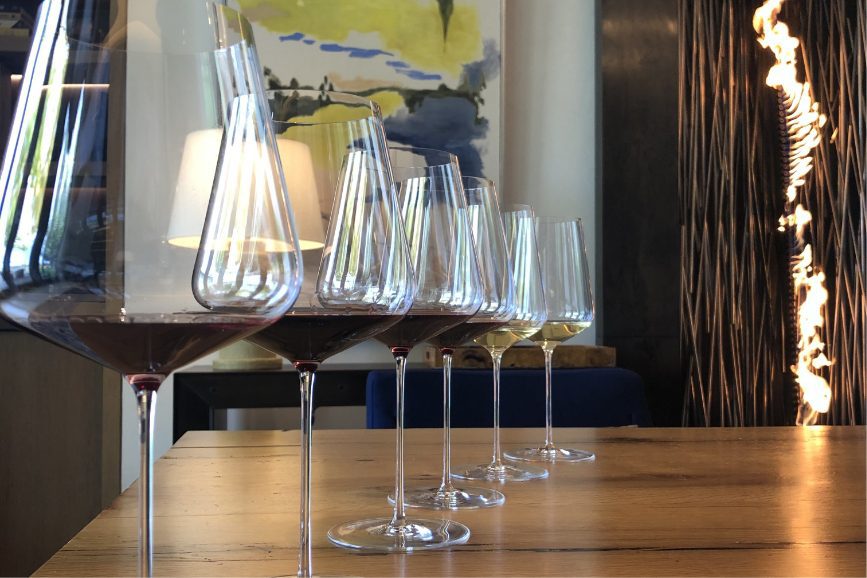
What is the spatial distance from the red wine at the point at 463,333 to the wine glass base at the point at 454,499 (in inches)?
5.7

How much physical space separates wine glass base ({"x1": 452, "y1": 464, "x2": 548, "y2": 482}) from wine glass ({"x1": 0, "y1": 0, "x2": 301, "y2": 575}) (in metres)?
0.46

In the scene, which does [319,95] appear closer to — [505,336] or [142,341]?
[142,341]

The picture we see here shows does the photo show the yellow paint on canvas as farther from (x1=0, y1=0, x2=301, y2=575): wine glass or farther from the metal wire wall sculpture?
(x1=0, y1=0, x2=301, y2=575): wine glass

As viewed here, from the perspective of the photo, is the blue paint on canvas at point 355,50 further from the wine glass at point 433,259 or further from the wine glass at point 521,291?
the wine glass at point 433,259

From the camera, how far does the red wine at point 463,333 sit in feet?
2.69

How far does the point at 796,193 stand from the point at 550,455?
2327 millimetres

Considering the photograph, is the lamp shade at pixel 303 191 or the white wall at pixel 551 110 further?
the white wall at pixel 551 110

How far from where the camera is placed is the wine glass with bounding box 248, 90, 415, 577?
1.81 feet

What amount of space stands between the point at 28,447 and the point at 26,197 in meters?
2.57

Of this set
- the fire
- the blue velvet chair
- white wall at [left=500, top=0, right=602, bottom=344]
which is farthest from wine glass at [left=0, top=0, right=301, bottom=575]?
the fire

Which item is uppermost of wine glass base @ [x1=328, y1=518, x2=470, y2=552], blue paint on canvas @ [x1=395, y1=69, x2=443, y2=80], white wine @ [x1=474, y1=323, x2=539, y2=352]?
blue paint on canvas @ [x1=395, y1=69, x2=443, y2=80]

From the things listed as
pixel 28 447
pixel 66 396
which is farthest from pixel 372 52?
pixel 28 447

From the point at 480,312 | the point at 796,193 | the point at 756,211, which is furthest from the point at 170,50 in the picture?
the point at 796,193

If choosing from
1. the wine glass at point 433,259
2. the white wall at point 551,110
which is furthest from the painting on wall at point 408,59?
the wine glass at point 433,259
